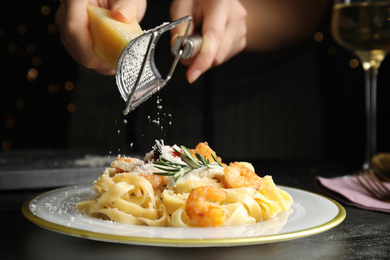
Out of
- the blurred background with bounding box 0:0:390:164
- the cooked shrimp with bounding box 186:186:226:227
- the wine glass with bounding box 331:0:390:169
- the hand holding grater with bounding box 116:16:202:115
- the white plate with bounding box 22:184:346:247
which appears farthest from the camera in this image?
the blurred background with bounding box 0:0:390:164

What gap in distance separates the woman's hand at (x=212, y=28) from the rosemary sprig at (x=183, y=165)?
69 cm

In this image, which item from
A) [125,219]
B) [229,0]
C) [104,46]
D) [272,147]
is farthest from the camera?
[272,147]

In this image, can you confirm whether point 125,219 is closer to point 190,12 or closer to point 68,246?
point 68,246

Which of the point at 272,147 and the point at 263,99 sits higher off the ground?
the point at 263,99

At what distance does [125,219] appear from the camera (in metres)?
1.02

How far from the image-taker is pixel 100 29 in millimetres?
1307

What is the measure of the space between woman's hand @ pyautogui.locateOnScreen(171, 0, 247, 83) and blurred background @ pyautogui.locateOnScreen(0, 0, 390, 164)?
990 mm

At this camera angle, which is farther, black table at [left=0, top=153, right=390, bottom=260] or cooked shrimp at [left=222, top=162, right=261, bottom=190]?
cooked shrimp at [left=222, top=162, right=261, bottom=190]

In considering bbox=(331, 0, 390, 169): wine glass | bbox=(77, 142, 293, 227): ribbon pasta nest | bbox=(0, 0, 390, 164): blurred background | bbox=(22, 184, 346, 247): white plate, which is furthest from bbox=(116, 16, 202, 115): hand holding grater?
bbox=(0, 0, 390, 164): blurred background

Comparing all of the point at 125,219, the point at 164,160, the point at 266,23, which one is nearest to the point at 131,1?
the point at 164,160

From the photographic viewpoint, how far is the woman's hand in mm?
1962

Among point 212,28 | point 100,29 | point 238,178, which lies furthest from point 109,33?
point 212,28

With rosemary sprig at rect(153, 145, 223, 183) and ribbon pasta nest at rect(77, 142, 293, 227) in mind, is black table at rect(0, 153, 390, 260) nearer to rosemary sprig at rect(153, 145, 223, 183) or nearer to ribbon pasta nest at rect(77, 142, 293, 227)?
ribbon pasta nest at rect(77, 142, 293, 227)

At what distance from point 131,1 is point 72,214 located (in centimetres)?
62
